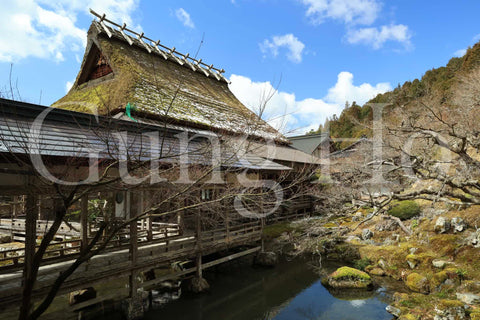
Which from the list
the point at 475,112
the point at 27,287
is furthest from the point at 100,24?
the point at 475,112

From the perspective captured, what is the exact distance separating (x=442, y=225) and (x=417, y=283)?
3558 millimetres

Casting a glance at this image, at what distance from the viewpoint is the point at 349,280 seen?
951 centimetres

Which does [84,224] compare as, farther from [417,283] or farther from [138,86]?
[417,283]

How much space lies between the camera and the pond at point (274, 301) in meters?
7.92

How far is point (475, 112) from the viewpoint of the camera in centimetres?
1337

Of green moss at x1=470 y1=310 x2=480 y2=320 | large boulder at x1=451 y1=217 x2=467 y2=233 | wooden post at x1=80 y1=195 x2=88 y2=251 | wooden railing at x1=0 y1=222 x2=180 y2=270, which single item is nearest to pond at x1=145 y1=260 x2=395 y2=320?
green moss at x1=470 y1=310 x2=480 y2=320

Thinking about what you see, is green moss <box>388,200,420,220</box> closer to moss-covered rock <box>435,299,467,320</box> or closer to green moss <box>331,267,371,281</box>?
green moss <box>331,267,371,281</box>

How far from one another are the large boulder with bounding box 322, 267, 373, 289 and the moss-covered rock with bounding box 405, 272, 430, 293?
1129 mm

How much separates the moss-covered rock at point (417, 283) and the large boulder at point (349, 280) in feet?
3.71

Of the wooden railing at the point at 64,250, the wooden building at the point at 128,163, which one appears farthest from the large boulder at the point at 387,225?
the wooden railing at the point at 64,250

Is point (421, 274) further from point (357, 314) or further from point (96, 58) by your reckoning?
point (96, 58)

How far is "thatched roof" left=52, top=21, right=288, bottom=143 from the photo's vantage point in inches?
457

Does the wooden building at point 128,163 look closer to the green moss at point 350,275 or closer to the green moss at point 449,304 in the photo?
the green moss at point 350,275

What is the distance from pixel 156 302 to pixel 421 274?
8.39 metres
